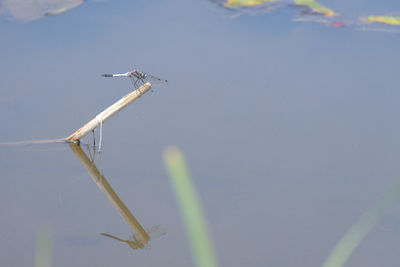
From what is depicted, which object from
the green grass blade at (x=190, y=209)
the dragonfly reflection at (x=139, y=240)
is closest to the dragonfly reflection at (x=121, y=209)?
the dragonfly reflection at (x=139, y=240)

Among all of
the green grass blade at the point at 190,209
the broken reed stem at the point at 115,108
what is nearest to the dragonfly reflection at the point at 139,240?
the green grass blade at the point at 190,209

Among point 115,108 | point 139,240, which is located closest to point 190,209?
point 139,240

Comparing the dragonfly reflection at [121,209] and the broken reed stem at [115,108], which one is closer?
the dragonfly reflection at [121,209]

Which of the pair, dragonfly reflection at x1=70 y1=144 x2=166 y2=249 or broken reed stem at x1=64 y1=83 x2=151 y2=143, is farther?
broken reed stem at x1=64 y1=83 x2=151 y2=143

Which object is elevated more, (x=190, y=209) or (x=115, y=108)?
(x=115, y=108)

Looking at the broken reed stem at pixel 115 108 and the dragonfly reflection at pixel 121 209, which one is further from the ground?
the broken reed stem at pixel 115 108

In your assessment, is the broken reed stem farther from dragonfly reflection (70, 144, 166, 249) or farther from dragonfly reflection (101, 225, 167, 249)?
dragonfly reflection (101, 225, 167, 249)

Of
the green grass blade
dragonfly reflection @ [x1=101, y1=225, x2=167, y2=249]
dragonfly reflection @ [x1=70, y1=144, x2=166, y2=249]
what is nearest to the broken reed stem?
dragonfly reflection @ [x1=70, y1=144, x2=166, y2=249]

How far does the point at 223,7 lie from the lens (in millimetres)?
6461

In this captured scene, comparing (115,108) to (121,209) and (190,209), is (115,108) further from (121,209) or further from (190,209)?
(190,209)

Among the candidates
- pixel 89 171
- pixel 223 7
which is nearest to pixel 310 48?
pixel 223 7

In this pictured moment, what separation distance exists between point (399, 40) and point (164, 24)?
2414mm

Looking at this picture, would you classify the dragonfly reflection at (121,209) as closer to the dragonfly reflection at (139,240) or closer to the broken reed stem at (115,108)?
the dragonfly reflection at (139,240)

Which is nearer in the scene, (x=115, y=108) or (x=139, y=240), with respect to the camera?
(x=139, y=240)
